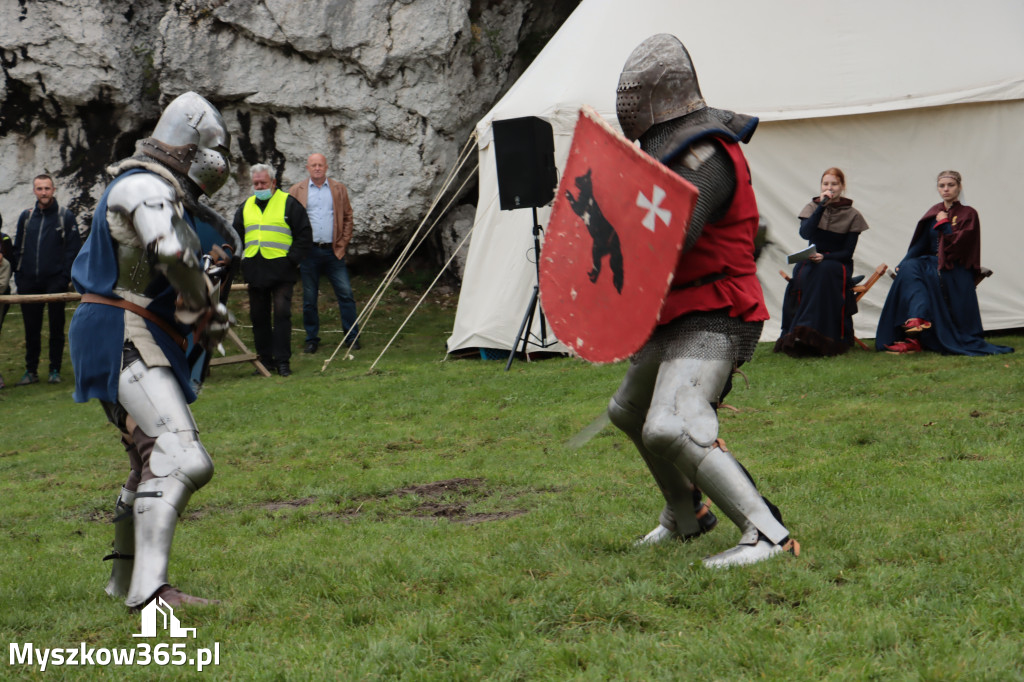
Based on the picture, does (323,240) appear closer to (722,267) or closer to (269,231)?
(269,231)

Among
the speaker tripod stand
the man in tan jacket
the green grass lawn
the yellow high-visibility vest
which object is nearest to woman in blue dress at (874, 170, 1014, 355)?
the green grass lawn

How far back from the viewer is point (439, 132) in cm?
1342

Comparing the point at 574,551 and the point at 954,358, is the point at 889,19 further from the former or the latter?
the point at 574,551

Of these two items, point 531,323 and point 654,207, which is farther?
point 531,323

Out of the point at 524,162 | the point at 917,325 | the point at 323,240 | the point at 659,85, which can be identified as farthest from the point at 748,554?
the point at 323,240

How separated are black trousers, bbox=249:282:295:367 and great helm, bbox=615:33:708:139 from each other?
6365 millimetres

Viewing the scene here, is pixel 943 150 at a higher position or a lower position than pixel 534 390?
higher

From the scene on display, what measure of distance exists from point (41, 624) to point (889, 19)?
881cm

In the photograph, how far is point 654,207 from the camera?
3051 mm

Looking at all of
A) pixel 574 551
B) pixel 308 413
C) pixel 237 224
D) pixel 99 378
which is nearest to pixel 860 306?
pixel 308 413

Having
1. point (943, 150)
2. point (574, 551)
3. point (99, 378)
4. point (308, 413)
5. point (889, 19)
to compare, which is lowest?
point (308, 413)

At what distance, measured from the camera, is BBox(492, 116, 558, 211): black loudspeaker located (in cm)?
869

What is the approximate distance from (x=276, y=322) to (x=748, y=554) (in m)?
6.73

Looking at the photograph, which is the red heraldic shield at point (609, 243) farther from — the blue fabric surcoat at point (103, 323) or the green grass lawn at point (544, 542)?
the blue fabric surcoat at point (103, 323)
